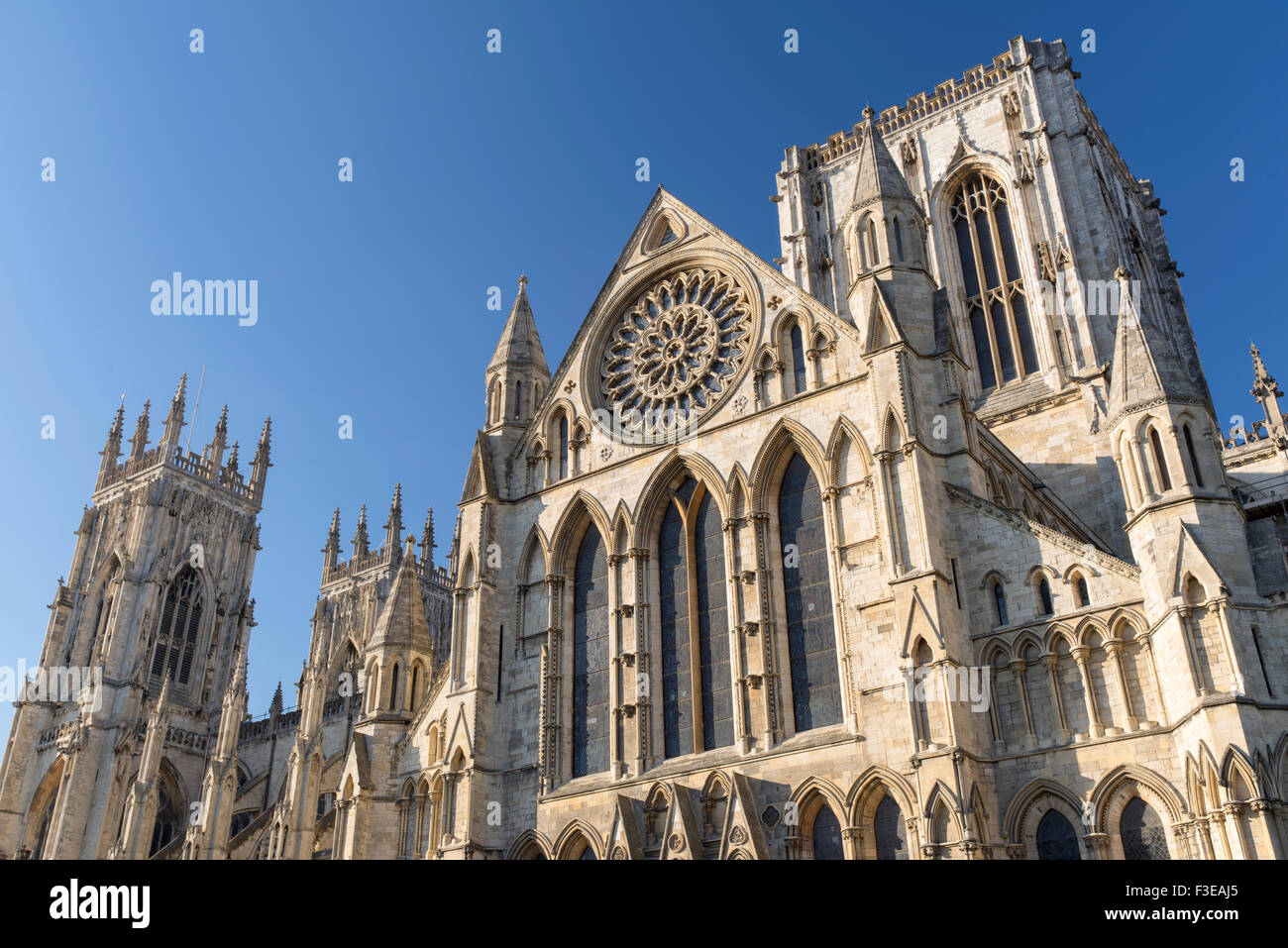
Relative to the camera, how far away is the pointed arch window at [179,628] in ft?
202

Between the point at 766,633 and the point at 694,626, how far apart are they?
2.01 metres

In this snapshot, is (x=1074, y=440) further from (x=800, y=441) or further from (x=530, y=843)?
(x=530, y=843)

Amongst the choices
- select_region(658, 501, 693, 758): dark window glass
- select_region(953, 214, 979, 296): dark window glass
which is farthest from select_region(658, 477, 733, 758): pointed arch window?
select_region(953, 214, 979, 296): dark window glass

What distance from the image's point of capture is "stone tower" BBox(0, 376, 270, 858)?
A: 54969 millimetres

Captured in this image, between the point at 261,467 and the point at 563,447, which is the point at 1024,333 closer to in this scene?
the point at 563,447

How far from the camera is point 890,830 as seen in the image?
59.9 feet

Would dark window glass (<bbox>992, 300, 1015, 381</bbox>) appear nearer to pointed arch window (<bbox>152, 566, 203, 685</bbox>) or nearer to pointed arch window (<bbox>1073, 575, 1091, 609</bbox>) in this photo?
pointed arch window (<bbox>1073, 575, 1091, 609</bbox>)

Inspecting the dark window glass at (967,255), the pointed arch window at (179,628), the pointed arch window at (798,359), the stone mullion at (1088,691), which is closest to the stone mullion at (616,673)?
the pointed arch window at (798,359)

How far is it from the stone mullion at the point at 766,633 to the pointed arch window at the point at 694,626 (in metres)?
1.15

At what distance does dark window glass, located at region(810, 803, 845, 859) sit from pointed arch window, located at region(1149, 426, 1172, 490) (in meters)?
7.78

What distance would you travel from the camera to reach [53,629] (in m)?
62.1

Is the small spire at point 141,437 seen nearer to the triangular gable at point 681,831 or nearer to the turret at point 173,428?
the turret at point 173,428
